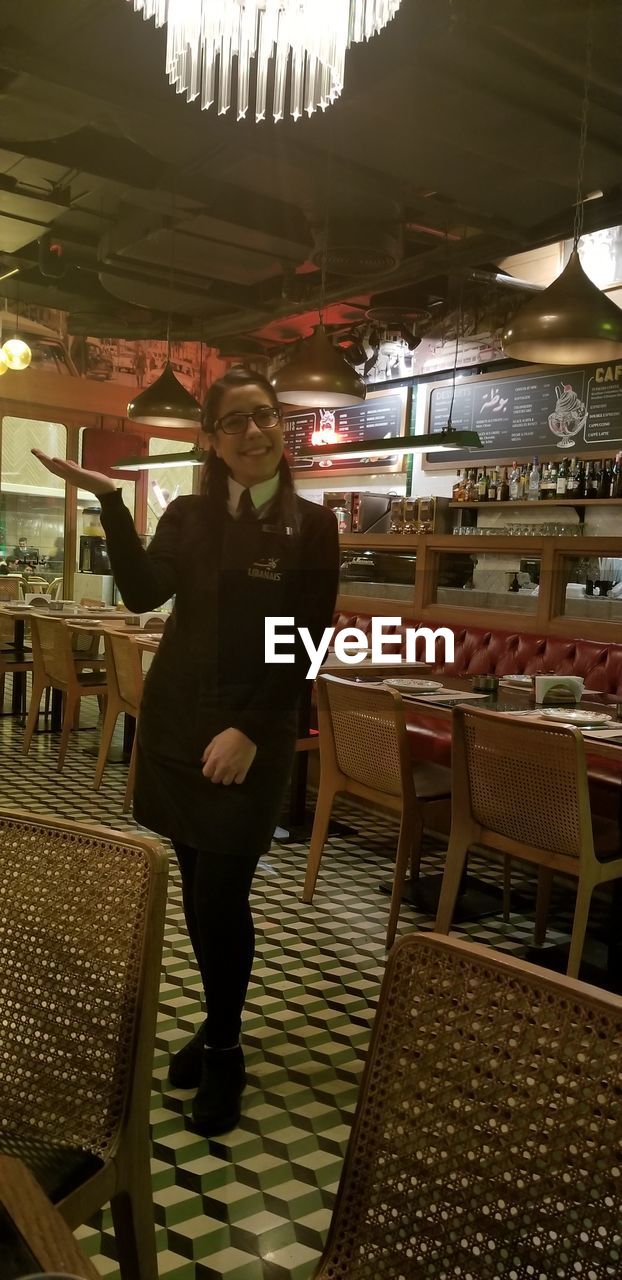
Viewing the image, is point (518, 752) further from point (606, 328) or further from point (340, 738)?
point (606, 328)

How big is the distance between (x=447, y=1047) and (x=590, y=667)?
4228 mm

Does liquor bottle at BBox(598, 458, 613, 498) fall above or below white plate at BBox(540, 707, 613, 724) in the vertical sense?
above

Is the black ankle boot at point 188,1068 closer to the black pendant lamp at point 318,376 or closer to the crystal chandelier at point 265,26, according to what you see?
the crystal chandelier at point 265,26

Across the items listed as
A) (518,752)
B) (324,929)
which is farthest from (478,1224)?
(324,929)

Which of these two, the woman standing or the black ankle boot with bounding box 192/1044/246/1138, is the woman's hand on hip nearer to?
the woman standing

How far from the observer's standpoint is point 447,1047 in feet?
3.05

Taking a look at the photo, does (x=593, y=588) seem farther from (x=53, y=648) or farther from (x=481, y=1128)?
(x=481, y=1128)

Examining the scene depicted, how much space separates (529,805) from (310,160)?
437 centimetres

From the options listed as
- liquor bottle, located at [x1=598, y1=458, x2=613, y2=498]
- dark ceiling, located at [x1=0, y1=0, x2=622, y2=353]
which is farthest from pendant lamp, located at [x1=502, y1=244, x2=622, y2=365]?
liquor bottle, located at [x1=598, y1=458, x2=613, y2=498]

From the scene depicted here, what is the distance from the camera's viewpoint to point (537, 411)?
777cm

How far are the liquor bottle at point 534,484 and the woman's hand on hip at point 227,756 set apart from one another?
236 inches

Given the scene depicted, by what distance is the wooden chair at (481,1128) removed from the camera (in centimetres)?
81

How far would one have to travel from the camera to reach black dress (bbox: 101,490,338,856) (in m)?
1.91

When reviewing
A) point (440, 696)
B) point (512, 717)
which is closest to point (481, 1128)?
point (512, 717)
